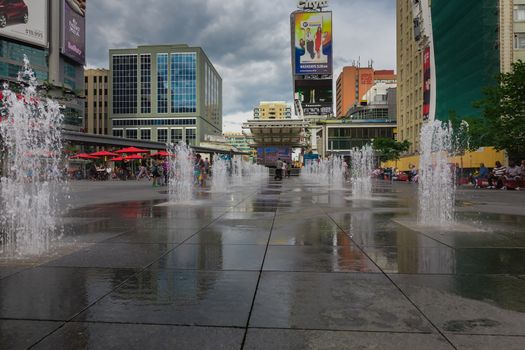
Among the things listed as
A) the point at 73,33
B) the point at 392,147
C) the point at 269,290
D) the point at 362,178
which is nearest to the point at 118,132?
the point at 73,33

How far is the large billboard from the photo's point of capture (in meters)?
63.0

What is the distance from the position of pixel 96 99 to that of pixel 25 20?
5808 centimetres

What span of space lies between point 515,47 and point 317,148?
3580 inches

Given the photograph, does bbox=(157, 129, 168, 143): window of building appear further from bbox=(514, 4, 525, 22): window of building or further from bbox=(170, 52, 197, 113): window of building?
bbox=(514, 4, 525, 22): window of building

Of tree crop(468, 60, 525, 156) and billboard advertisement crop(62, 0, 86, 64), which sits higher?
billboard advertisement crop(62, 0, 86, 64)

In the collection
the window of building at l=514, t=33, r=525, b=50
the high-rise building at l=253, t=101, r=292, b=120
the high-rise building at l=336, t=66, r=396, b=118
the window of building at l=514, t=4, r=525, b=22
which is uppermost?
the high-rise building at l=336, t=66, r=396, b=118

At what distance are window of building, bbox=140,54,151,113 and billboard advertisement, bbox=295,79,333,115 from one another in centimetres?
5875

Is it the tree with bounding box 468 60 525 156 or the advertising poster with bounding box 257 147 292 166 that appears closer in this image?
the tree with bounding box 468 60 525 156

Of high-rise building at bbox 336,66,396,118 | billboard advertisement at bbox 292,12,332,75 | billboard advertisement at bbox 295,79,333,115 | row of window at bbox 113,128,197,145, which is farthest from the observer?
high-rise building at bbox 336,66,396,118

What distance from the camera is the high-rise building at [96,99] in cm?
13338

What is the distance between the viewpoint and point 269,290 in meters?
4.18

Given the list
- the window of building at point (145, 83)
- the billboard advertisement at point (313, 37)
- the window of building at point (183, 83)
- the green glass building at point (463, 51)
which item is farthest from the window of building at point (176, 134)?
the green glass building at point (463, 51)

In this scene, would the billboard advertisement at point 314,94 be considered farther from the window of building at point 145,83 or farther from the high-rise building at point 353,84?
the high-rise building at point 353,84

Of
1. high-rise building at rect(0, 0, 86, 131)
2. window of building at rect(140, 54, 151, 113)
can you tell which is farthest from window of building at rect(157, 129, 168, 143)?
high-rise building at rect(0, 0, 86, 131)
